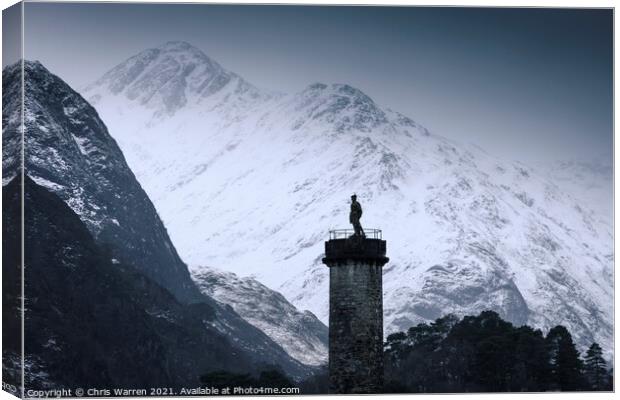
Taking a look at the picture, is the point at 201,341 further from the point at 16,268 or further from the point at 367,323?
the point at 367,323

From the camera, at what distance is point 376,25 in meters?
104

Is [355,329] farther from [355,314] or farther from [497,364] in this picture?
[497,364]

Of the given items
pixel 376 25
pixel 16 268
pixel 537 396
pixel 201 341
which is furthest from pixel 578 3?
pixel 201 341

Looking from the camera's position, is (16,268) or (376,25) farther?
(376,25)

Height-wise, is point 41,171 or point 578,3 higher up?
point 41,171

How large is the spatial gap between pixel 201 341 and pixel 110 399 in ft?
335

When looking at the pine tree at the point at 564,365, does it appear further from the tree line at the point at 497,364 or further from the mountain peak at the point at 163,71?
the mountain peak at the point at 163,71

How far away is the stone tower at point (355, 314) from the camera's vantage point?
75.6m

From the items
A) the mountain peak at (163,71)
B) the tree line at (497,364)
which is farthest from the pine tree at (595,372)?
the mountain peak at (163,71)

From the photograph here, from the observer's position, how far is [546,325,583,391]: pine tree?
114312 mm

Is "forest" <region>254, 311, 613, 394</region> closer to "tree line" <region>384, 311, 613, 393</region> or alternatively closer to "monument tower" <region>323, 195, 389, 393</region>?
"tree line" <region>384, 311, 613, 393</region>

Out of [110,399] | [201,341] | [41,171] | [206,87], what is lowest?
[110,399]

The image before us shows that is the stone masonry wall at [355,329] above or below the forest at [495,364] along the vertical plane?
below

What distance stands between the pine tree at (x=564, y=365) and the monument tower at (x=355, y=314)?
3860 centimetres
